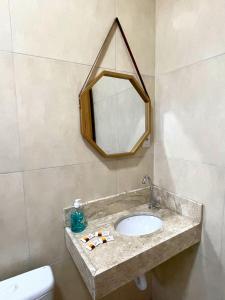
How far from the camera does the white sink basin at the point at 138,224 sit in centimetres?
118

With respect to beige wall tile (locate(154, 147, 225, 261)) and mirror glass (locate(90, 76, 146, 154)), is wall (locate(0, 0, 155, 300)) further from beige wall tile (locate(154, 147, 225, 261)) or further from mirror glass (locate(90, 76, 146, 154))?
beige wall tile (locate(154, 147, 225, 261))

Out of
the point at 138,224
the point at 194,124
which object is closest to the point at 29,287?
the point at 138,224

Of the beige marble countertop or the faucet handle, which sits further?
the faucet handle

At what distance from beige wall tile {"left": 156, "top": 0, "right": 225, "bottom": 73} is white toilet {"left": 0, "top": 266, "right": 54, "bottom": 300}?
142 centimetres

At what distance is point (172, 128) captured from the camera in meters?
1.21

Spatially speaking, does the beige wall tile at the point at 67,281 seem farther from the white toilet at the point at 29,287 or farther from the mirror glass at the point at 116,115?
the mirror glass at the point at 116,115

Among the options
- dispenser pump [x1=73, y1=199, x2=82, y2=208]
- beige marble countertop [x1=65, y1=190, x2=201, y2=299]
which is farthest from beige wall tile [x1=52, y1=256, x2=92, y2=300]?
dispenser pump [x1=73, y1=199, x2=82, y2=208]

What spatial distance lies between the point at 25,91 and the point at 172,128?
915mm

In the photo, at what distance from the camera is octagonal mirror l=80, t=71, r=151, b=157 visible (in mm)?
1064

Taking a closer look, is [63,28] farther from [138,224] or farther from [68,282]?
[68,282]

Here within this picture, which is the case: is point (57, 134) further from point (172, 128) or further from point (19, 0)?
point (172, 128)

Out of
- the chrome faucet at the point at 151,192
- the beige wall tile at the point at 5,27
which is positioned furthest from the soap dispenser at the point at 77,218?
the beige wall tile at the point at 5,27

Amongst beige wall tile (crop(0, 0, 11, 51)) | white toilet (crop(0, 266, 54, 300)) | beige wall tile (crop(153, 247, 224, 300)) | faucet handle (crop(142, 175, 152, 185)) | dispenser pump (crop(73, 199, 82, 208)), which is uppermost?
beige wall tile (crop(0, 0, 11, 51))

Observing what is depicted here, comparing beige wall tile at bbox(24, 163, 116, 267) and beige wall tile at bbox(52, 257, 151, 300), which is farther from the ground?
beige wall tile at bbox(24, 163, 116, 267)
